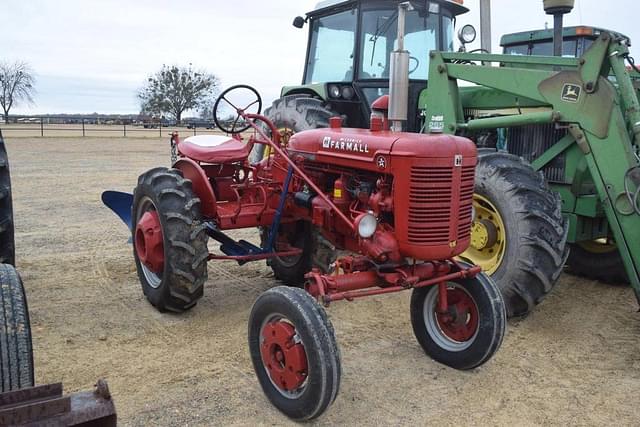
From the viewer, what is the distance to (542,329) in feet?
14.0

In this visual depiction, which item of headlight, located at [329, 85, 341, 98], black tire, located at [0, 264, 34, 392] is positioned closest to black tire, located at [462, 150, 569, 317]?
headlight, located at [329, 85, 341, 98]

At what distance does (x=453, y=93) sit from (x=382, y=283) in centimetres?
235

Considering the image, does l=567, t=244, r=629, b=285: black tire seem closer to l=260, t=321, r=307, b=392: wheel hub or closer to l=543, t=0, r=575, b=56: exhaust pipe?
l=543, t=0, r=575, b=56: exhaust pipe

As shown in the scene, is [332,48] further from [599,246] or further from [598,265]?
[598,265]

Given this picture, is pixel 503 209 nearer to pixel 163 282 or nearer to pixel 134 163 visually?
pixel 163 282

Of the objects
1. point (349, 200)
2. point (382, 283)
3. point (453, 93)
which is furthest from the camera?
point (453, 93)

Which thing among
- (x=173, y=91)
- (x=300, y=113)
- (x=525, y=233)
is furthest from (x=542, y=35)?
(x=173, y=91)

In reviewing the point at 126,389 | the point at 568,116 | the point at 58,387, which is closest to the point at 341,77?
the point at 568,116

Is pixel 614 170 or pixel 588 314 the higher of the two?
pixel 614 170

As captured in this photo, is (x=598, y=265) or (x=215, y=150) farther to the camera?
(x=598, y=265)

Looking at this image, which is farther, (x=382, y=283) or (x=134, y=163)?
(x=134, y=163)

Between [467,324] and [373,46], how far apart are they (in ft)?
11.2

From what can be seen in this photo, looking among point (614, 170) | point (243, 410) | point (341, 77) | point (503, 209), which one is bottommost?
point (243, 410)

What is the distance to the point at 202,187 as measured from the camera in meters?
4.52
